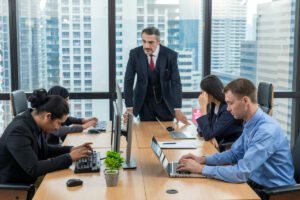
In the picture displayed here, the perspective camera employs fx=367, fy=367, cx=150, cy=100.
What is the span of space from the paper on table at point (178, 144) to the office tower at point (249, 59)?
257 centimetres

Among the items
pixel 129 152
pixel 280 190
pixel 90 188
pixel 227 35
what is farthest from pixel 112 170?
pixel 227 35

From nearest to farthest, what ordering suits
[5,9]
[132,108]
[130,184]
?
[130,184], [132,108], [5,9]

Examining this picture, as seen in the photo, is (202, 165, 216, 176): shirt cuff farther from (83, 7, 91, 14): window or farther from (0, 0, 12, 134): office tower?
(0, 0, 12, 134): office tower

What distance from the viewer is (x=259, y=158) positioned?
6.41 ft

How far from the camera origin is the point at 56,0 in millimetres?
4734

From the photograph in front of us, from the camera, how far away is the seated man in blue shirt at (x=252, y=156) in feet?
6.39

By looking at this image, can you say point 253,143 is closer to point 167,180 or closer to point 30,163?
point 167,180

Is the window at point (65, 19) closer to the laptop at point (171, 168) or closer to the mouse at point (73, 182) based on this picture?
the laptop at point (171, 168)

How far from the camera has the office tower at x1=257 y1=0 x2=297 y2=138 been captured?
501 cm

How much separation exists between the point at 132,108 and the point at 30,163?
5.57ft

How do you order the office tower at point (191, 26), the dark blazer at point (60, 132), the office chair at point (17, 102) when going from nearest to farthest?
1. the dark blazer at point (60, 132)
2. the office chair at point (17, 102)
3. the office tower at point (191, 26)

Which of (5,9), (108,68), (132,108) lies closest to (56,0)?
(5,9)

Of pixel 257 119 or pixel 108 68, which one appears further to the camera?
pixel 108 68

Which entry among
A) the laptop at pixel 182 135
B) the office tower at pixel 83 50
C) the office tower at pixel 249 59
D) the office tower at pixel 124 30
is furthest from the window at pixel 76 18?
the laptop at pixel 182 135
